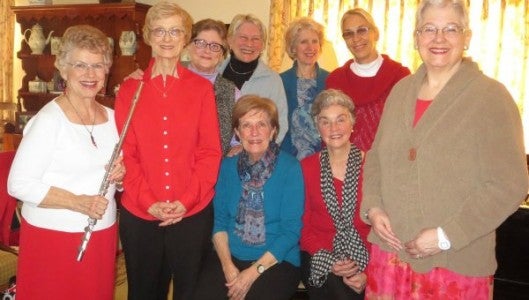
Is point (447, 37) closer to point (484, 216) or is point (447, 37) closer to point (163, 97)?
point (484, 216)

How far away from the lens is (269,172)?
7.52ft

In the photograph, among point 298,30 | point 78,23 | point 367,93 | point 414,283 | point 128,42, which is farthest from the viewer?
point 78,23

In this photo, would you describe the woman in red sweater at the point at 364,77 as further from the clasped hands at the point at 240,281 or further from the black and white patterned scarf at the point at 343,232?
the clasped hands at the point at 240,281

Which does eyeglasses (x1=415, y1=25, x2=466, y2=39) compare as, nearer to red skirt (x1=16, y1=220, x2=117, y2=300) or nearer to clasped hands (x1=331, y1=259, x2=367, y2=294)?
clasped hands (x1=331, y1=259, x2=367, y2=294)

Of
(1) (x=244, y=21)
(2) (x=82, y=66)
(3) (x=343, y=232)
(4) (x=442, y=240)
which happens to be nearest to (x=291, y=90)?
(1) (x=244, y=21)

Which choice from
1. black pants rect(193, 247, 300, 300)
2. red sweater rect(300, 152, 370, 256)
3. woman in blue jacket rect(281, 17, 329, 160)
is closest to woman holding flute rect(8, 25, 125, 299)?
black pants rect(193, 247, 300, 300)

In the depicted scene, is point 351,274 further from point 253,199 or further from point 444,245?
point 444,245

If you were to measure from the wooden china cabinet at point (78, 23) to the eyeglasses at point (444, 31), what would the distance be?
3577 mm

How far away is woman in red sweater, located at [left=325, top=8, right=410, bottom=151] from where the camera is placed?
263 cm

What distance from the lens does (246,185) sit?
7.61ft

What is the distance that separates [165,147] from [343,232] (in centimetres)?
86

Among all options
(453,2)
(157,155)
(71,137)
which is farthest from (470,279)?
(71,137)

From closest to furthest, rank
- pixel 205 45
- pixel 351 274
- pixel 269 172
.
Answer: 1. pixel 351 274
2. pixel 269 172
3. pixel 205 45

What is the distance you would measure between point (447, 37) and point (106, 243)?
54.8 inches
